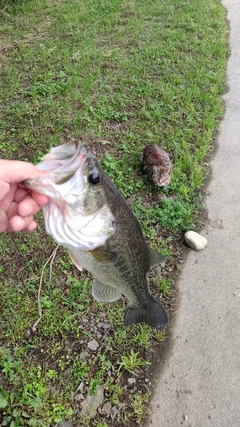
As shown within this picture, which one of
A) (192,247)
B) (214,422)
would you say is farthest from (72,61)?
(214,422)

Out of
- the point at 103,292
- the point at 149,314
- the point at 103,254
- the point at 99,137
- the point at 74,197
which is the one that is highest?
the point at 74,197

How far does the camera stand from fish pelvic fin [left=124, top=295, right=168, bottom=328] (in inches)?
88.4

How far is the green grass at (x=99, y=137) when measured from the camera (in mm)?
2658

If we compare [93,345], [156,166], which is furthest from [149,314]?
[156,166]

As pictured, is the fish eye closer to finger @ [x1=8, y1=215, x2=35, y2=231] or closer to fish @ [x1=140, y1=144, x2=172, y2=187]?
finger @ [x1=8, y1=215, x2=35, y2=231]

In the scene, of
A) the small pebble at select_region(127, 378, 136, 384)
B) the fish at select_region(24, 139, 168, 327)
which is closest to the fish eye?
the fish at select_region(24, 139, 168, 327)

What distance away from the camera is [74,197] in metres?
1.59

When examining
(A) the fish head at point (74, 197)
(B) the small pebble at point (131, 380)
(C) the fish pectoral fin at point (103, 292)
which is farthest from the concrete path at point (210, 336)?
(A) the fish head at point (74, 197)

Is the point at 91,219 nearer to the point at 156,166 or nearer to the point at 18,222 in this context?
the point at 18,222

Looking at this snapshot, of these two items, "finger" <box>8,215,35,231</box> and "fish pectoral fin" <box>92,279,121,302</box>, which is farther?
"fish pectoral fin" <box>92,279,121,302</box>

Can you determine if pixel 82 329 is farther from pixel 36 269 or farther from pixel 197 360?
pixel 197 360

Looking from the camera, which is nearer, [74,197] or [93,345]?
[74,197]

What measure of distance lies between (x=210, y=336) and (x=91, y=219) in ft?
6.01

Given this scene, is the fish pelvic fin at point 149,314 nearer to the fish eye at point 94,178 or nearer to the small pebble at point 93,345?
the small pebble at point 93,345
